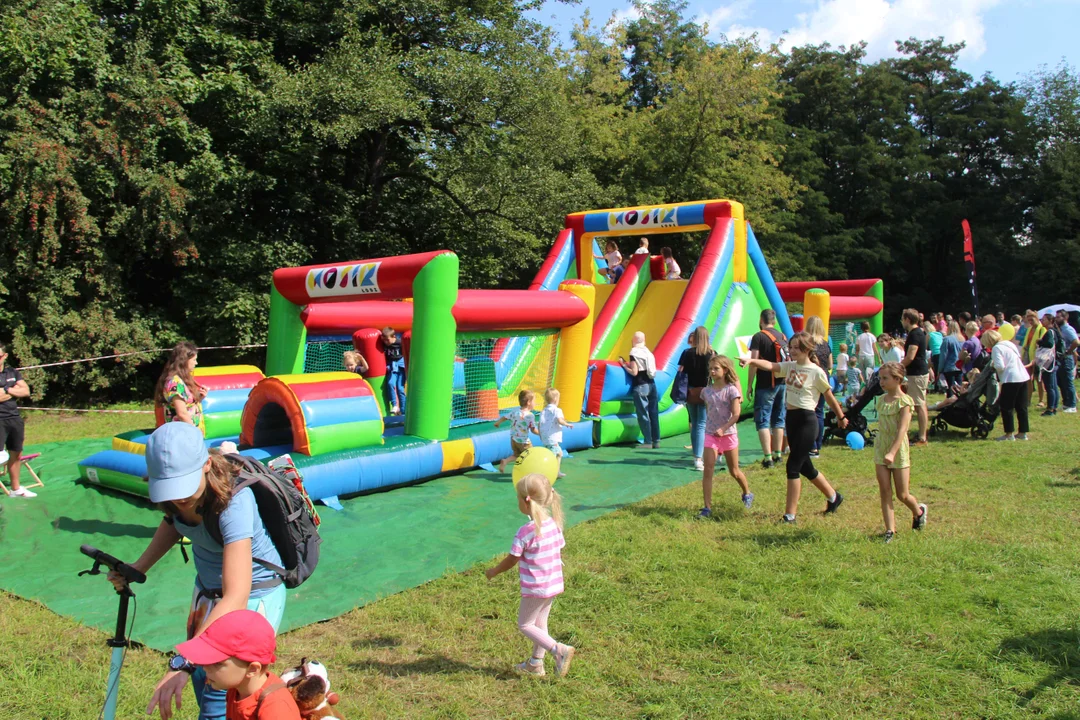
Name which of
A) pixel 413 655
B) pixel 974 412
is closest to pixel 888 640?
pixel 413 655

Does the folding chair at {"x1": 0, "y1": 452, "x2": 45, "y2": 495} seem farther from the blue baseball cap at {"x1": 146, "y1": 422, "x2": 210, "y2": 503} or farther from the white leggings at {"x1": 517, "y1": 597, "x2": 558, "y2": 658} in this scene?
the blue baseball cap at {"x1": 146, "y1": 422, "x2": 210, "y2": 503}

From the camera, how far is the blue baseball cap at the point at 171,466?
2316mm

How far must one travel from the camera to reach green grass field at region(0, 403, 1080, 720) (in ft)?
11.5

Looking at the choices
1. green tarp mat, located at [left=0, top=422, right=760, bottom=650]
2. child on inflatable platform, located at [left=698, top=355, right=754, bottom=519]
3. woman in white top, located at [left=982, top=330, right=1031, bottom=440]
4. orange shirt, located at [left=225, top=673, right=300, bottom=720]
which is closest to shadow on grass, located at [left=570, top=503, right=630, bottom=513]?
green tarp mat, located at [left=0, top=422, right=760, bottom=650]

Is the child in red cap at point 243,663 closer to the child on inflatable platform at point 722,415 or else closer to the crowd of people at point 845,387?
the crowd of people at point 845,387

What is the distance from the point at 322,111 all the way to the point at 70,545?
9856 millimetres

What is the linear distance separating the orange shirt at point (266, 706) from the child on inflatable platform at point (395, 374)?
27.8ft

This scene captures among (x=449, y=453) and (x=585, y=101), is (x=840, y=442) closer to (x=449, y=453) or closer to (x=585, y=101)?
(x=449, y=453)

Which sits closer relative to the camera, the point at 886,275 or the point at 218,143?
the point at 218,143

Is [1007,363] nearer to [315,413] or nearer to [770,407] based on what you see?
[770,407]

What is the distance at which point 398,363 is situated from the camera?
11.2 m

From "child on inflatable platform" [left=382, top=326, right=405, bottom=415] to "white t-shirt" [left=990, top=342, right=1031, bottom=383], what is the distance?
702cm

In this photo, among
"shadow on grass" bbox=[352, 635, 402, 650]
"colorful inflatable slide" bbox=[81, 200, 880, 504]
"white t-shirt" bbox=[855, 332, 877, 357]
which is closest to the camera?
"shadow on grass" bbox=[352, 635, 402, 650]

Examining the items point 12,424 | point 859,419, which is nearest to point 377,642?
point 12,424
